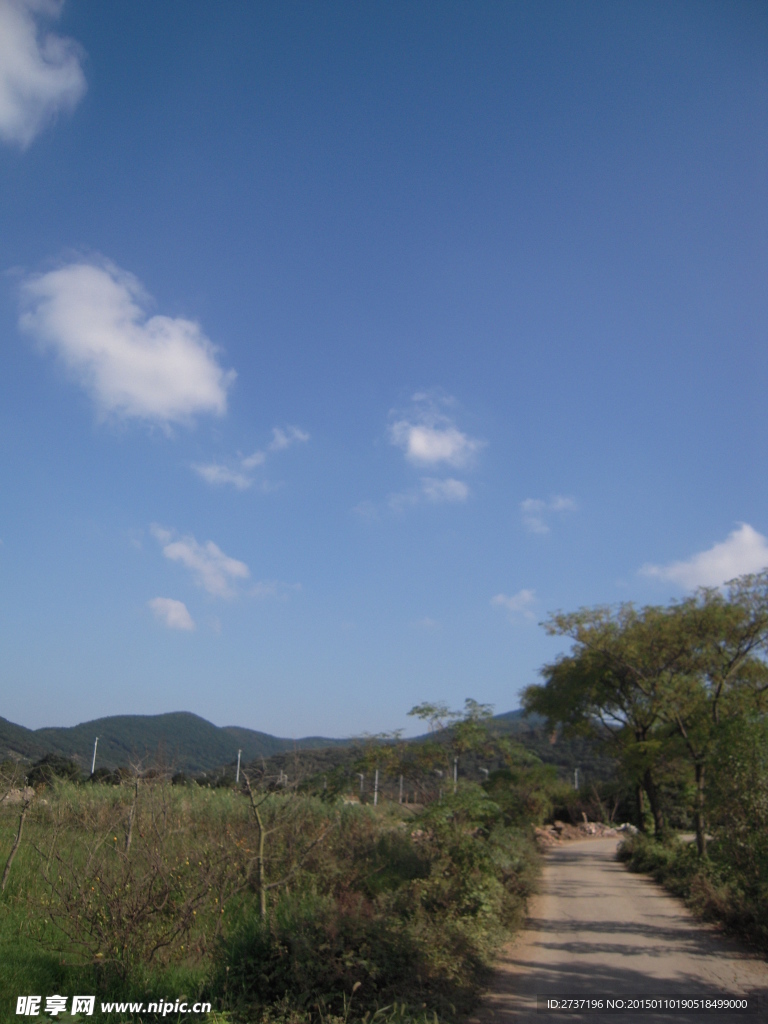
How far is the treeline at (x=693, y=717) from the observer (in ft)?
32.0

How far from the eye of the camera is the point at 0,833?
10891 millimetres

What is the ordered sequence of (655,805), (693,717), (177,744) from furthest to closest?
(655,805) < (693,717) < (177,744)

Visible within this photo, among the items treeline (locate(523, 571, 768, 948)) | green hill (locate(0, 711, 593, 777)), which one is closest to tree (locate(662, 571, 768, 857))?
treeline (locate(523, 571, 768, 948))

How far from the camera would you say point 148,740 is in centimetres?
1462

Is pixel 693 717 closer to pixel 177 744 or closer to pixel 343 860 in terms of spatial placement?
pixel 343 860

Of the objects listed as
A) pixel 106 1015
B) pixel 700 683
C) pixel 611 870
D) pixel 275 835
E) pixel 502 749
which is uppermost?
pixel 700 683

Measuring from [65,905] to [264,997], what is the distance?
200 centimetres

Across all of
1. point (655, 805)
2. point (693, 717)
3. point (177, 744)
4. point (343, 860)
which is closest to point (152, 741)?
point (177, 744)

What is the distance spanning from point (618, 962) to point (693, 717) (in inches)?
445

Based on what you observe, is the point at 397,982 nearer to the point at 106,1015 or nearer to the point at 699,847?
the point at 106,1015

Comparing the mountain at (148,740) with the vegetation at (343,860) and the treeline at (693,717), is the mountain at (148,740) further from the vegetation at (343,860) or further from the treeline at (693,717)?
the treeline at (693,717)

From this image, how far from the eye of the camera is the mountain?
14.3 m

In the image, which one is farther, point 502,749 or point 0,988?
point 502,749

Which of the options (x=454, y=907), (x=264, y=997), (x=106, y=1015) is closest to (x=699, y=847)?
(x=454, y=907)
